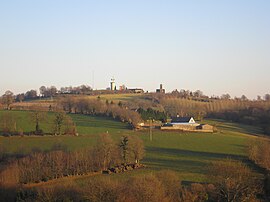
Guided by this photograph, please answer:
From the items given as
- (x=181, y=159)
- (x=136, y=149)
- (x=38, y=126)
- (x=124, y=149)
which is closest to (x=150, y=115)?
(x=38, y=126)

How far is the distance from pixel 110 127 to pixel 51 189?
127 feet

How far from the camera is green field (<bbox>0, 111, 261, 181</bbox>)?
3859cm

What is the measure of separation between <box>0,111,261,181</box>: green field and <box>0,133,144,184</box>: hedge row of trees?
257 centimetres

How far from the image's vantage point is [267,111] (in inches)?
3469

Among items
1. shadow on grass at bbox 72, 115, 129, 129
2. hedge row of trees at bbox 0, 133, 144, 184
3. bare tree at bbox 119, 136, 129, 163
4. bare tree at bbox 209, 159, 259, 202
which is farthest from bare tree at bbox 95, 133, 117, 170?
shadow on grass at bbox 72, 115, 129, 129

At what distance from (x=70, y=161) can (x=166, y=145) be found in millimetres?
19875

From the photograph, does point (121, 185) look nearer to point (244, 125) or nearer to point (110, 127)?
point (110, 127)

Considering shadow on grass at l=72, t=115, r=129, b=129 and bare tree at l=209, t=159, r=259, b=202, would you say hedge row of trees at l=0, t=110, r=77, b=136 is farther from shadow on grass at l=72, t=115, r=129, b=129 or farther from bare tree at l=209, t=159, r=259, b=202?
bare tree at l=209, t=159, r=259, b=202

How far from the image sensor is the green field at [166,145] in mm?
38591

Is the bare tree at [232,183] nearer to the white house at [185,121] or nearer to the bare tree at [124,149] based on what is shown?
the bare tree at [124,149]

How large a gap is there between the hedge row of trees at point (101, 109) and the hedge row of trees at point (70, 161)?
82.7 feet

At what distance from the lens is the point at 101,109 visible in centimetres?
7762

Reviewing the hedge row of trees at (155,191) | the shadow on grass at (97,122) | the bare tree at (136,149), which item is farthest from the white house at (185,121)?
the hedge row of trees at (155,191)

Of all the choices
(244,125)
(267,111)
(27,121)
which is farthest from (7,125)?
(267,111)
